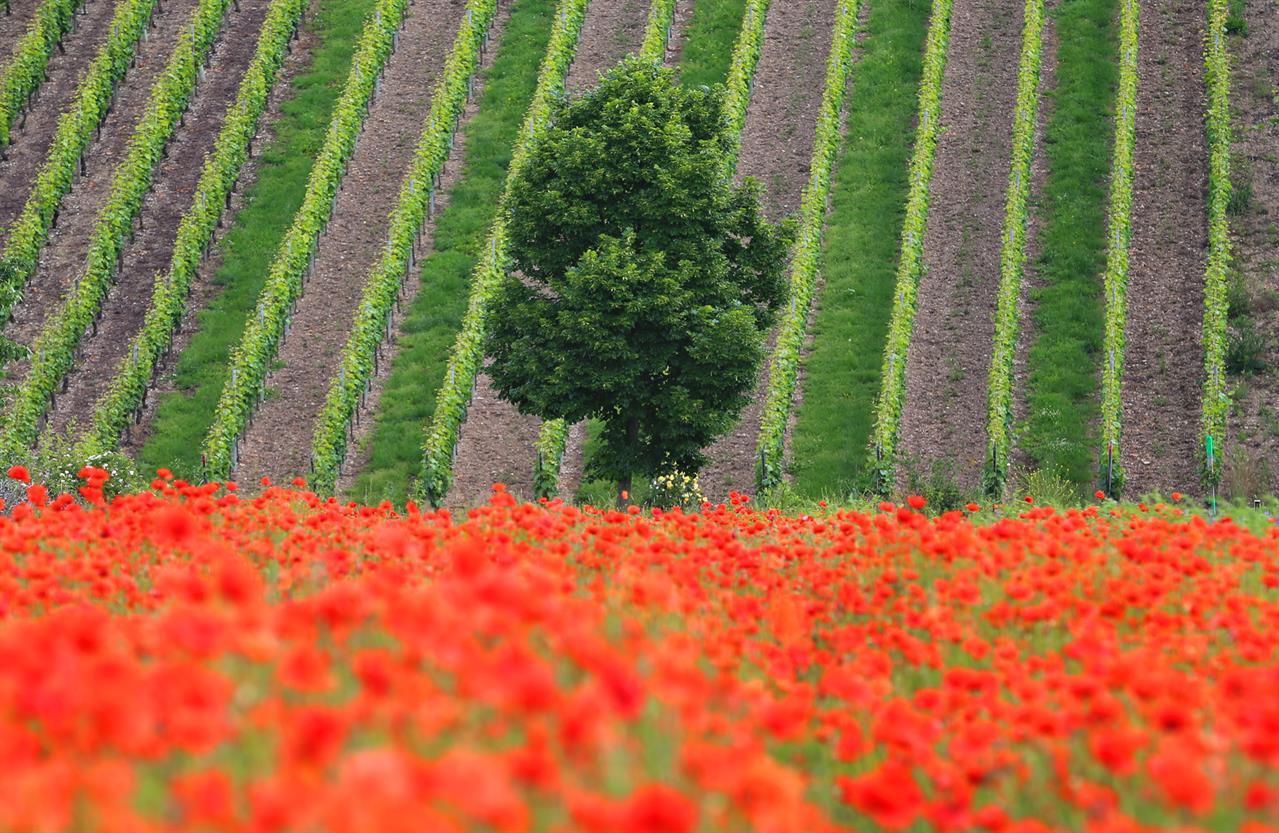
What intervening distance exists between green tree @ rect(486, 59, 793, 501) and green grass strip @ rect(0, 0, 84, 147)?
83.8ft

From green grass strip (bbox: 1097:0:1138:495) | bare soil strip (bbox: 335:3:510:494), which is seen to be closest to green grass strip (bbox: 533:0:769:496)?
bare soil strip (bbox: 335:3:510:494)

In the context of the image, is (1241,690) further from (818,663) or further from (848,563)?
(848,563)

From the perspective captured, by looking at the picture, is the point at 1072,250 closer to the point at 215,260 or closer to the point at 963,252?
the point at 963,252

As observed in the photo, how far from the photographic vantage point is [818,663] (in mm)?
10094

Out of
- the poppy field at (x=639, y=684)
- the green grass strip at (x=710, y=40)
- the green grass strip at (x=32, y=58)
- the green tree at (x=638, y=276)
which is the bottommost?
the poppy field at (x=639, y=684)

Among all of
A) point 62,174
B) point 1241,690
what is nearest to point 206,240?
point 62,174

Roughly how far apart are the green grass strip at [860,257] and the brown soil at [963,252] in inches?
38.7

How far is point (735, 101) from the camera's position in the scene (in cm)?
4684

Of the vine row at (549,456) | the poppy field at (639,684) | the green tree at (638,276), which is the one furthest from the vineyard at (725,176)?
Result: the poppy field at (639,684)

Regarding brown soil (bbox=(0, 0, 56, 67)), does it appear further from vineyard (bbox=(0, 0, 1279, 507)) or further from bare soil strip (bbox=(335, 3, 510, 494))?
bare soil strip (bbox=(335, 3, 510, 494))

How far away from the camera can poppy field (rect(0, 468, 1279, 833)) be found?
5.15 m

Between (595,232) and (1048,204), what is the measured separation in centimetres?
2023

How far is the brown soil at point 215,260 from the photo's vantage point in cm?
3753

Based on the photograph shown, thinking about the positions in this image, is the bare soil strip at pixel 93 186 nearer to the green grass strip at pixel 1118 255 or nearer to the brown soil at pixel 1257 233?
the green grass strip at pixel 1118 255
